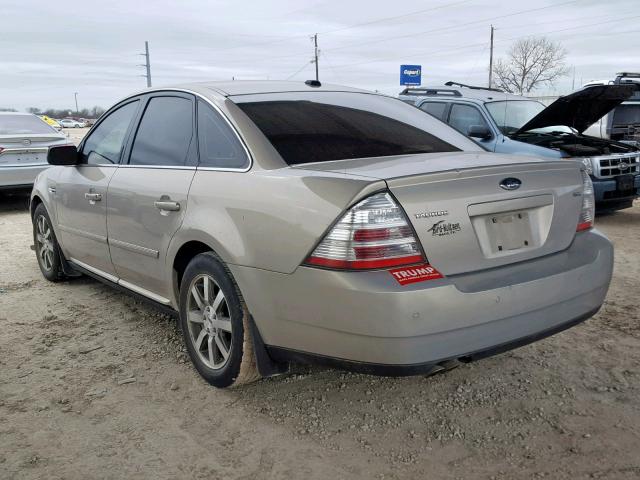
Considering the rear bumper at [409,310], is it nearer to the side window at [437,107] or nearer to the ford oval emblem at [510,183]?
the ford oval emblem at [510,183]

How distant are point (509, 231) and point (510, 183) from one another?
0.70 ft

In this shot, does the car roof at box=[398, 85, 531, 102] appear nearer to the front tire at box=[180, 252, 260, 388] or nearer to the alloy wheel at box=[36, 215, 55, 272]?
the alloy wheel at box=[36, 215, 55, 272]

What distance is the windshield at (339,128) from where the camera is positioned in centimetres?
311

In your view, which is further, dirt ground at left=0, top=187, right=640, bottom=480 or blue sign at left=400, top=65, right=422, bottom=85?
blue sign at left=400, top=65, right=422, bottom=85

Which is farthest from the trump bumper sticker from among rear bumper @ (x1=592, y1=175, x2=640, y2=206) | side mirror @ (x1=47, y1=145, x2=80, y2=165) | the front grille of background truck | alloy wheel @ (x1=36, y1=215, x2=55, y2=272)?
the front grille of background truck

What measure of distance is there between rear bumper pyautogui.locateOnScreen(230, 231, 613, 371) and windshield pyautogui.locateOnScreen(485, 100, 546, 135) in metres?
6.14

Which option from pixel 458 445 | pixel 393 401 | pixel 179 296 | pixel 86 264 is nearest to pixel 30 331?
pixel 86 264

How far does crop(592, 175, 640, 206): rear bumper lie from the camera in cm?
784

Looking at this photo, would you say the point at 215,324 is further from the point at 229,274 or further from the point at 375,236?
the point at 375,236

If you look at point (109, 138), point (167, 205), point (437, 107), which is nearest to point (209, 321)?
point (167, 205)

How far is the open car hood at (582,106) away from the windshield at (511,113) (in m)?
0.36

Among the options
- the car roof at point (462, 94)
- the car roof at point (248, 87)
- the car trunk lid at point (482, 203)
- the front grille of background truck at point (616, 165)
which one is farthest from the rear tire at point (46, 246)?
the front grille of background truck at point (616, 165)

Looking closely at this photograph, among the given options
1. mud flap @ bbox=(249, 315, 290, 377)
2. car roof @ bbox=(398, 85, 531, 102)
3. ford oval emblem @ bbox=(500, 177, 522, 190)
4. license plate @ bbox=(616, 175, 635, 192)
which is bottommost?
mud flap @ bbox=(249, 315, 290, 377)

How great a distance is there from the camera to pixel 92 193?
4.21 meters
